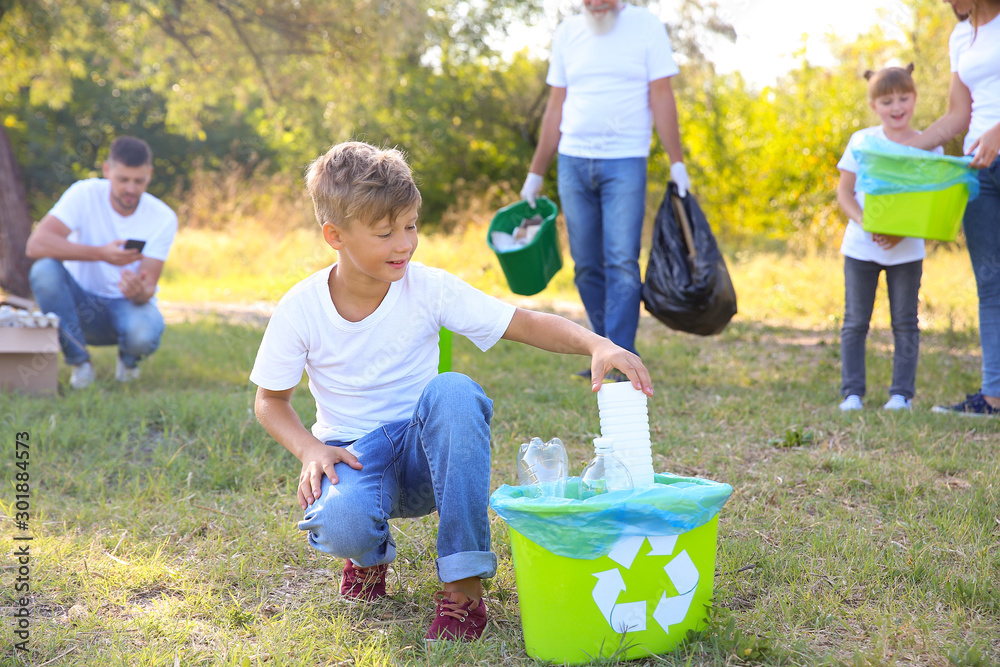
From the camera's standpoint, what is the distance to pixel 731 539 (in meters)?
2.21

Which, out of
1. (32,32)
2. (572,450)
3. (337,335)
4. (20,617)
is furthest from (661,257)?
(32,32)

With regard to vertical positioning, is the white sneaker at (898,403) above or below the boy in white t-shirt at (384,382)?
below

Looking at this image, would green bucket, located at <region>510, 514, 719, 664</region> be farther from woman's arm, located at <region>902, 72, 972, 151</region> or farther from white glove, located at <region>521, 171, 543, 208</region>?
white glove, located at <region>521, 171, 543, 208</region>

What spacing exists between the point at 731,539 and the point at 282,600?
119cm

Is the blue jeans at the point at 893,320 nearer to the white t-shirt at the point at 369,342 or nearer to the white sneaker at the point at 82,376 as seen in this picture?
the white t-shirt at the point at 369,342

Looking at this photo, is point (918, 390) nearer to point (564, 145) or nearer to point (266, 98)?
point (564, 145)

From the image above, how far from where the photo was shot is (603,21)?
3.96m

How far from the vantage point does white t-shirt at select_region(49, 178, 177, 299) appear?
169 inches

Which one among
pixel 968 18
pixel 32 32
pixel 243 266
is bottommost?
pixel 243 266

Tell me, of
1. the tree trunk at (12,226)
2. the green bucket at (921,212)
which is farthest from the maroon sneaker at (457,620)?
the tree trunk at (12,226)

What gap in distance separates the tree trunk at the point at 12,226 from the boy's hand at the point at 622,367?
7878mm

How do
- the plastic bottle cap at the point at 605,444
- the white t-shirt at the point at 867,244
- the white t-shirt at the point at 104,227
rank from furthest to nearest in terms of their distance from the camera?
1. the white t-shirt at the point at 104,227
2. the white t-shirt at the point at 867,244
3. the plastic bottle cap at the point at 605,444

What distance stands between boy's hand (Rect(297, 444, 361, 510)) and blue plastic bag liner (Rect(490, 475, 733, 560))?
40 cm

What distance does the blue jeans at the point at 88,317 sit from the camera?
4129 millimetres
